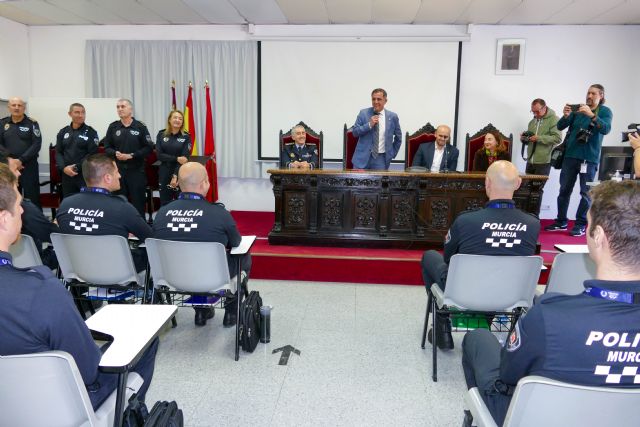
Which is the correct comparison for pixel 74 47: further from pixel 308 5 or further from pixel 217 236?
pixel 217 236

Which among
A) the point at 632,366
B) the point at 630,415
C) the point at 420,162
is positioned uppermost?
the point at 420,162

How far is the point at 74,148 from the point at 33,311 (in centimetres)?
482

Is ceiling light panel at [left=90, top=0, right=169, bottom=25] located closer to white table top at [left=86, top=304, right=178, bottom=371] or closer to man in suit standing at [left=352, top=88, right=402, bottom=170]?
man in suit standing at [left=352, top=88, right=402, bottom=170]

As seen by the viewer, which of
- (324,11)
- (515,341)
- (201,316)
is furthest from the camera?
(324,11)

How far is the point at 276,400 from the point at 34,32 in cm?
738

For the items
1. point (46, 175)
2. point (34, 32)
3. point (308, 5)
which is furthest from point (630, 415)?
point (34, 32)

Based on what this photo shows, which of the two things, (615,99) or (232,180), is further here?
(232,180)

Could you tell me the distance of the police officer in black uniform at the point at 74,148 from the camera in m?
5.25

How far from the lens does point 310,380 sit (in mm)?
2400

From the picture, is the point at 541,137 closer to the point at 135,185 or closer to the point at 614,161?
the point at 614,161

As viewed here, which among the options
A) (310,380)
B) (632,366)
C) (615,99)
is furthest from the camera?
(615,99)

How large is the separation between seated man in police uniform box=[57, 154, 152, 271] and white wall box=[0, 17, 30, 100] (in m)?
5.18

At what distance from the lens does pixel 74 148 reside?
5.28m

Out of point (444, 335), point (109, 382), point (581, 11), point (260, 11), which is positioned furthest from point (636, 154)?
point (260, 11)
